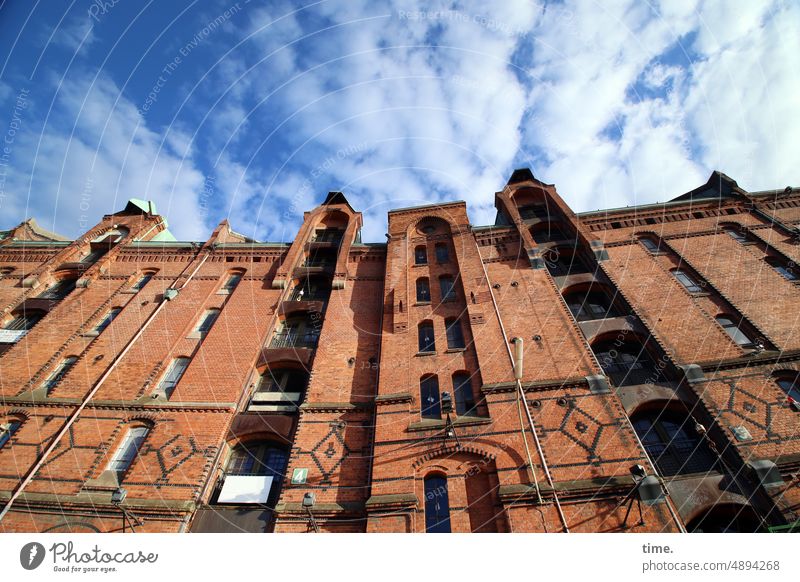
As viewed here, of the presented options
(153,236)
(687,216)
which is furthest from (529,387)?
(153,236)

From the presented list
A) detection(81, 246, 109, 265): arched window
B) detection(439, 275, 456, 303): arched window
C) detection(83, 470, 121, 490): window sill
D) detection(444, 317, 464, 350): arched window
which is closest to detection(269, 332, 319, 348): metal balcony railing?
detection(444, 317, 464, 350): arched window

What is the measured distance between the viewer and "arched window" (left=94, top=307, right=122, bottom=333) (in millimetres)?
17753

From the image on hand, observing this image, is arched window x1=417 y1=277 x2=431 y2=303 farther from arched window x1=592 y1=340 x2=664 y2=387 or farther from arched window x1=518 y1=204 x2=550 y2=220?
arched window x1=518 y1=204 x2=550 y2=220

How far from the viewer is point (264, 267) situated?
69.1 feet

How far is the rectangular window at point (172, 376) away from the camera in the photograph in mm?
14852

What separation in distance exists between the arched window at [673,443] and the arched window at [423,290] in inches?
371

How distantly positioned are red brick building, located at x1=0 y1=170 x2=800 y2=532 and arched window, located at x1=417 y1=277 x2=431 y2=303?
12cm

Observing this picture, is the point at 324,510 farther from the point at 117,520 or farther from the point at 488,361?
the point at 488,361

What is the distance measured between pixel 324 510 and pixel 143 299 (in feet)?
50.3

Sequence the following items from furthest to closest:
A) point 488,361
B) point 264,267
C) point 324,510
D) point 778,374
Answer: point 264,267 < point 488,361 < point 778,374 < point 324,510

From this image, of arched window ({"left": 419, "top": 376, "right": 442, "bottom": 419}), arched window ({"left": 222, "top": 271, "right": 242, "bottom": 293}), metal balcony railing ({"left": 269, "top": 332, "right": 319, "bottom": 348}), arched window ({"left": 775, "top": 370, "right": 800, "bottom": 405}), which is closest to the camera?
arched window ({"left": 775, "top": 370, "right": 800, "bottom": 405})

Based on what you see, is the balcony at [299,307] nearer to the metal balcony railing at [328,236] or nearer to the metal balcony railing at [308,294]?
the metal balcony railing at [308,294]

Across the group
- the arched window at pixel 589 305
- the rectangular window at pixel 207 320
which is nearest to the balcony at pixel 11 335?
the rectangular window at pixel 207 320

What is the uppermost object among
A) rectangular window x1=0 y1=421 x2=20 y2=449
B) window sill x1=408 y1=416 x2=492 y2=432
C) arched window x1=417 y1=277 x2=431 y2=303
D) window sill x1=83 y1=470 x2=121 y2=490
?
arched window x1=417 y1=277 x2=431 y2=303
